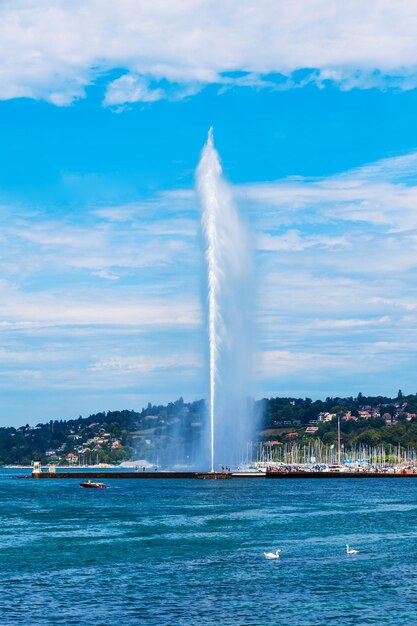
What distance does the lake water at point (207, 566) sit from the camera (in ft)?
131

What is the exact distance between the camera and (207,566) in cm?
5291

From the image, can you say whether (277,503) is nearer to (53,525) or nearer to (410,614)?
(53,525)

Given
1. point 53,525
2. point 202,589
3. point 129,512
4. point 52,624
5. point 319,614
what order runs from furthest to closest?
1. point 129,512
2. point 53,525
3. point 202,589
4. point 319,614
5. point 52,624

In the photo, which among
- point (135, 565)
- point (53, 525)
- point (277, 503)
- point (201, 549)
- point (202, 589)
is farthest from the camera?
point (277, 503)

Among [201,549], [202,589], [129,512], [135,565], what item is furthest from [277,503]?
[202,589]

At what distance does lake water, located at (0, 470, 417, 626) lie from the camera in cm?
3984

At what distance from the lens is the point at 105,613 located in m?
39.4

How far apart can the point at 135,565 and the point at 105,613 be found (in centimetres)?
1439

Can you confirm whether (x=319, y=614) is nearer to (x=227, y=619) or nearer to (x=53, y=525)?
(x=227, y=619)

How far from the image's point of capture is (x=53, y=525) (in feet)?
261

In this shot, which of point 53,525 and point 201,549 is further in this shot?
point 53,525

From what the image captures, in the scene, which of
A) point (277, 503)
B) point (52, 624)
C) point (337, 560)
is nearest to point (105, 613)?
point (52, 624)

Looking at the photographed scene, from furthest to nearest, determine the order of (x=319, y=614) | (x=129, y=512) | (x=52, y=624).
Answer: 1. (x=129, y=512)
2. (x=319, y=614)
3. (x=52, y=624)

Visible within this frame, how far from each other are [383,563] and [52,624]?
23424mm
